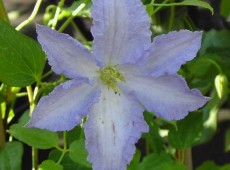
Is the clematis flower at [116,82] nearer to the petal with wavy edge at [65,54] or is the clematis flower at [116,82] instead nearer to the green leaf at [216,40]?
the petal with wavy edge at [65,54]

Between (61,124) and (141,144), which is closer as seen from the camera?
(61,124)

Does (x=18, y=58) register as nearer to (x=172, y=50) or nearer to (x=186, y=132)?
(x=172, y=50)

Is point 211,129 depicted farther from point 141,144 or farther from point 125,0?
point 125,0

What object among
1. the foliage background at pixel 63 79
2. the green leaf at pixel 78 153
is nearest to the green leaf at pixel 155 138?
the foliage background at pixel 63 79

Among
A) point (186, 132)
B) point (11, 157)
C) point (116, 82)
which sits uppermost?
point (116, 82)

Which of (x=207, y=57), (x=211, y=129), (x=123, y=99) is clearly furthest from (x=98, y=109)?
(x=211, y=129)

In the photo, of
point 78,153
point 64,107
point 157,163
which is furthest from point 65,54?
point 157,163
